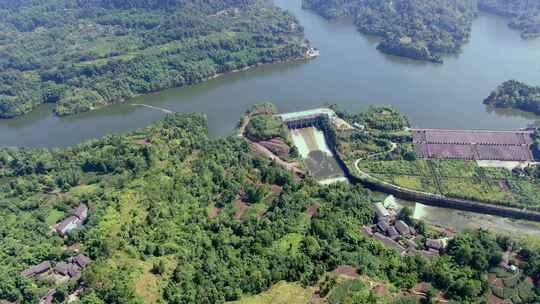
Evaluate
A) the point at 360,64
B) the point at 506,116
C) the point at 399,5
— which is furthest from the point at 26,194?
the point at 399,5

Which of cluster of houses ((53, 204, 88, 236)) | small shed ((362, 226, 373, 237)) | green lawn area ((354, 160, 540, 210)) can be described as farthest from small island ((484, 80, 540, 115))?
cluster of houses ((53, 204, 88, 236))

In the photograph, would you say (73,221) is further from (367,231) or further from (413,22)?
(413,22)

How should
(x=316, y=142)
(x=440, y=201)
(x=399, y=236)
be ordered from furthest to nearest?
(x=316, y=142) < (x=440, y=201) < (x=399, y=236)

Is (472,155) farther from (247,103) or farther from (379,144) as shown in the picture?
(247,103)

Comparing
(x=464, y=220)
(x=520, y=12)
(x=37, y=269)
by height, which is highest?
(x=520, y=12)

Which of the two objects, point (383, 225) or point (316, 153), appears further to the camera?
point (316, 153)

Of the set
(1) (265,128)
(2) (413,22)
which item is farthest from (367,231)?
(2) (413,22)

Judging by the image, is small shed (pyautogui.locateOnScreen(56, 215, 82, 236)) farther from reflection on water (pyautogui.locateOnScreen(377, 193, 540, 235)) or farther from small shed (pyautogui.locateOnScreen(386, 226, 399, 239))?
reflection on water (pyautogui.locateOnScreen(377, 193, 540, 235))

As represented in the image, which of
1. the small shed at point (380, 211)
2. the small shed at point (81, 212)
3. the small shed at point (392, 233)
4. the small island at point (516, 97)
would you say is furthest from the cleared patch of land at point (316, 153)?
the small island at point (516, 97)
